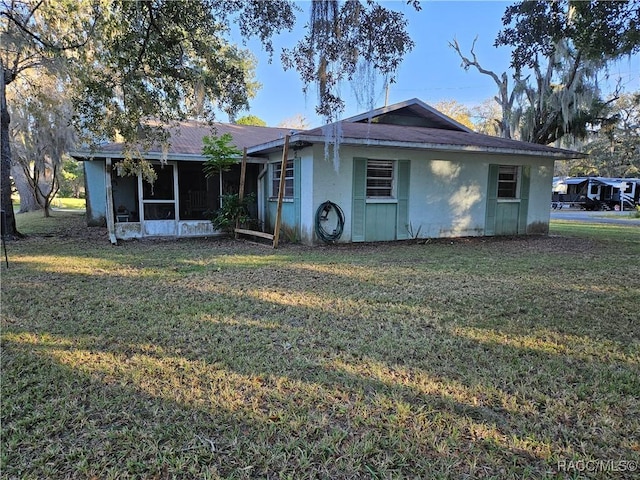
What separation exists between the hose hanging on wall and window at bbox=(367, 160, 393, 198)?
96cm

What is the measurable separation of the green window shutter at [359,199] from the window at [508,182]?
4262 millimetres

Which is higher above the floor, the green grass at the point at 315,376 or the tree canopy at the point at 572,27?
the tree canopy at the point at 572,27

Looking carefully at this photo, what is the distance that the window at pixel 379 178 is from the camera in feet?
31.2

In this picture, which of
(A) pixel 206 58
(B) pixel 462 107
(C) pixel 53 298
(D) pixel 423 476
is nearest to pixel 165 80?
(A) pixel 206 58

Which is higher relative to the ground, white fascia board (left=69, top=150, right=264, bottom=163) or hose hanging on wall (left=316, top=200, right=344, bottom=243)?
white fascia board (left=69, top=150, right=264, bottom=163)

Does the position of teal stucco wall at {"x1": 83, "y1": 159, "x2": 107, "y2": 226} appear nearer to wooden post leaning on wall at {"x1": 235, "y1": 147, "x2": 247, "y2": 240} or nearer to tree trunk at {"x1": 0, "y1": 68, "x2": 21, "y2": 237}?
tree trunk at {"x1": 0, "y1": 68, "x2": 21, "y2": 237}

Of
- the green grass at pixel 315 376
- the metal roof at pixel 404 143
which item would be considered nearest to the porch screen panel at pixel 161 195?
the metal roof at pixel 404 143

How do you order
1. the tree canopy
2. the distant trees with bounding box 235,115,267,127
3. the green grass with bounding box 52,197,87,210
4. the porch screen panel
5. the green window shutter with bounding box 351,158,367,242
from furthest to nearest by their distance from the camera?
the distant trees with bounding box 235,115,267,127 < the green grass with bounding box 52,197,87,210 < the porch screen panel < the green window shutter with bounding box 351,158,367,242 < the tree canopy

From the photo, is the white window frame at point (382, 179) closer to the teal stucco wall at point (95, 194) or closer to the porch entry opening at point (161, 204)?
the porch entry opening at point (161, 204)

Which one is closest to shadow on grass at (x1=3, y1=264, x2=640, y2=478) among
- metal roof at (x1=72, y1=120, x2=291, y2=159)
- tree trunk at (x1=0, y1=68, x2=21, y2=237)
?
metal roof at (x1=72, y1=120, x2=291, y2=159)

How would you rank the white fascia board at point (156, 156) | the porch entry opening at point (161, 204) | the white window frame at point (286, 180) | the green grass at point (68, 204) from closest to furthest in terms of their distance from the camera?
the white fascia board at point (156, 156) < the white window frame at point (286, 180) < the porch entry opening at point (161, 204) < the green grass at point (68, 204)

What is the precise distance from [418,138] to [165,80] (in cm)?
593

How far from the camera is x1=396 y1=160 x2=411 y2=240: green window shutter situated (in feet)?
31.9

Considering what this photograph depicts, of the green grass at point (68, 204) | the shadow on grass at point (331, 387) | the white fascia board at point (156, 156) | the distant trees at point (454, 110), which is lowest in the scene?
the shadow on grass at point (331, 387)
